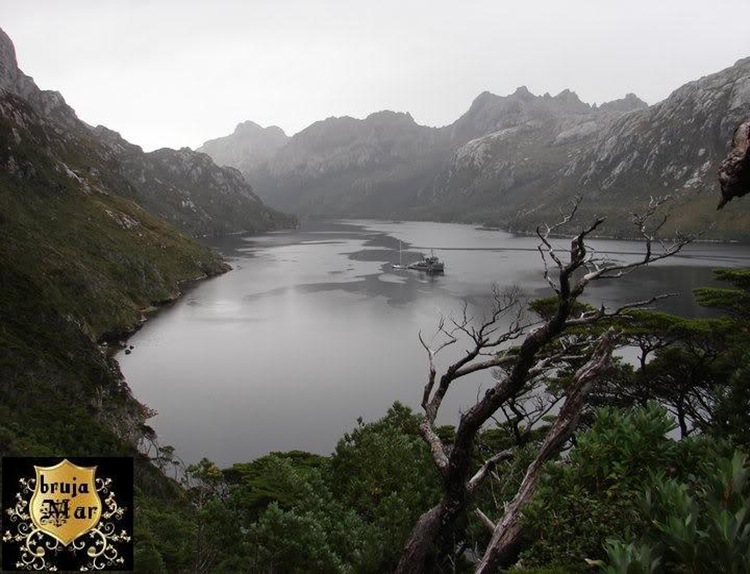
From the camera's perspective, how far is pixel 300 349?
68750 mm

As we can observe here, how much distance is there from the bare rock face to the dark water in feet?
75.9

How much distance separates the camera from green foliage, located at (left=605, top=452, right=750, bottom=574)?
5387 millimetres

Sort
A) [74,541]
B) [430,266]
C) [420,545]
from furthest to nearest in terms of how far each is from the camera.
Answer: [430,266], [420,545], [74,541]

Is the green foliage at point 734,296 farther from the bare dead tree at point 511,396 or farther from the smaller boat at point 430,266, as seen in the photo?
the smaller boat at point 430,266

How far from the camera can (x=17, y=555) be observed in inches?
309

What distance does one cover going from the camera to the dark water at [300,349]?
1747 inches

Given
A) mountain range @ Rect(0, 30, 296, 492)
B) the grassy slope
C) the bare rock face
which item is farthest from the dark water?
the bare rock face

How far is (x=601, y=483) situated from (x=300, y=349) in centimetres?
6215

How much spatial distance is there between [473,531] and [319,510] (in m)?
5.42

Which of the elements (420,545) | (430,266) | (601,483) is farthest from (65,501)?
(430,266)

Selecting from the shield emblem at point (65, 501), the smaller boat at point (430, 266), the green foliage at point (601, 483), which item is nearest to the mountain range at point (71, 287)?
the shield emblem at point (65, 501)

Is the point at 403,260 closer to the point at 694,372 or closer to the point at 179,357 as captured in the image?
the point at 179,357

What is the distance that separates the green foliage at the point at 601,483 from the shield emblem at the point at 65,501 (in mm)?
7419

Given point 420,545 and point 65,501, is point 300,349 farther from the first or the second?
point 65,501
